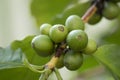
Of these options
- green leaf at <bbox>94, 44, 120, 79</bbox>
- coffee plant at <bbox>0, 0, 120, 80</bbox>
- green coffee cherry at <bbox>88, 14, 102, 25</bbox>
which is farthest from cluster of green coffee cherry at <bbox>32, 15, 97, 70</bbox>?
green coffee cherry at <bbox>88, 14, 102, 25</bbox>

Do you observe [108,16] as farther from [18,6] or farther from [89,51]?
[18,6]

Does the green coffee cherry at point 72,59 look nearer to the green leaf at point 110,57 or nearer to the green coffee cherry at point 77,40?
the green coffee cherry at point 77,40

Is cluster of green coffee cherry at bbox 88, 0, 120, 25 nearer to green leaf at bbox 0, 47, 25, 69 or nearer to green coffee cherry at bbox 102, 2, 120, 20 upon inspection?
green coffee cherry at bbox 102, 2, 120, 20

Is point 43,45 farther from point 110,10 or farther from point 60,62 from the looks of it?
point 110,10

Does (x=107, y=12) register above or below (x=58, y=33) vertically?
below

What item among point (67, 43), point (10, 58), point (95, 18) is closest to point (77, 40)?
point (67, 43)

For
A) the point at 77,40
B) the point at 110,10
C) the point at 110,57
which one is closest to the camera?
the point at 77,40

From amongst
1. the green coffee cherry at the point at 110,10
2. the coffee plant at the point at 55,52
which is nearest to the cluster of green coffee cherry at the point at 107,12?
the green coffee cherry at the point at 110,10
